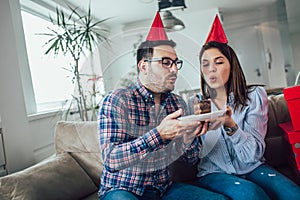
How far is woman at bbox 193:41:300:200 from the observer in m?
0.87

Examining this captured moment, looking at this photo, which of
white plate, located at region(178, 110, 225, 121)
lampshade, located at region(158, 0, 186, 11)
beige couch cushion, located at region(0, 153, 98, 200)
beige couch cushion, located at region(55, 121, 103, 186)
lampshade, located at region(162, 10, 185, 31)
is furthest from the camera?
lampshade, located at region(158, 0, 186, 11)

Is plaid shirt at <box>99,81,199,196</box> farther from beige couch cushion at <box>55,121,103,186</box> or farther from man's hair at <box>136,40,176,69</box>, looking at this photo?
beige couch cushion at <box>55,121,103,186</box>

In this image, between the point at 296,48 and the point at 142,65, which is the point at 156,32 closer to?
the point at 142,65

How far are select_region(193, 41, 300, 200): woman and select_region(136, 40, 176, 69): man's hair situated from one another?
0.14 meters

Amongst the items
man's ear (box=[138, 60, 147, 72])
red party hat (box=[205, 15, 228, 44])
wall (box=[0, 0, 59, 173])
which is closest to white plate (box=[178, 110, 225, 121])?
man's ear (box=[138, 60, 147, 72])

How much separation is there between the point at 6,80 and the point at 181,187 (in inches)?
42.4

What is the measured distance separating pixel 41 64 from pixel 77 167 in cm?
100

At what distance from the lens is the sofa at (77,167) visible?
42.9 inches

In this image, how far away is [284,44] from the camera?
15.1 feet

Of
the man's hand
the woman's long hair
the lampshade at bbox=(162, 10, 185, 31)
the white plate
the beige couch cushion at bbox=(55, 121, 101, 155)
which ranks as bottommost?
the beige couch cushion at bbox=(55, 121, 101, 155)

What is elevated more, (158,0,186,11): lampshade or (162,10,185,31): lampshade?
(158,0,186,11): lampshade

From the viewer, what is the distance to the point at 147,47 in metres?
0.70

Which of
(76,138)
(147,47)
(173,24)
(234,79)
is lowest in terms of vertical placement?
(76,138)

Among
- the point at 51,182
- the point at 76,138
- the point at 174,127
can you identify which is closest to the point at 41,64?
the point at 76,138
